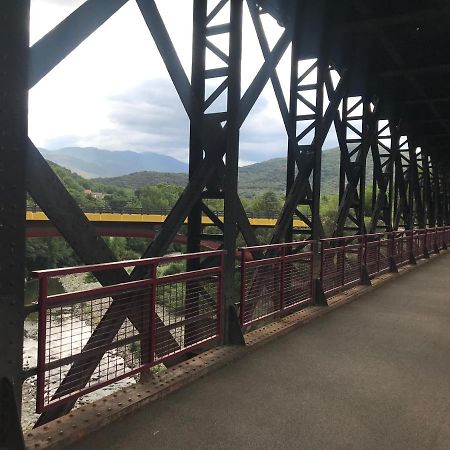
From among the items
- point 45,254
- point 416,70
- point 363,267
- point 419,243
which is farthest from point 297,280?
point 45,254

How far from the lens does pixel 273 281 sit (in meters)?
6.45

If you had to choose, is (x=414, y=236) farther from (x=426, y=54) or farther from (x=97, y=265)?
(x=97, y=265)

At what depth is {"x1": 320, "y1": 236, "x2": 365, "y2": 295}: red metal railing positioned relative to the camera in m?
8.28

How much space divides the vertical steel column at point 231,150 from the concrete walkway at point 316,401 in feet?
2.48

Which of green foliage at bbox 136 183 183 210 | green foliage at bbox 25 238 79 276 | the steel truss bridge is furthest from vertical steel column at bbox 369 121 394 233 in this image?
green foliage at bbox 136 183 183 210

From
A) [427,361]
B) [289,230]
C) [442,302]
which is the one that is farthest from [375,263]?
[427,361]

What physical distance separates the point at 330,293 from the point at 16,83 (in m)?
6.94

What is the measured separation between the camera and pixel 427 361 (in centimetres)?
503

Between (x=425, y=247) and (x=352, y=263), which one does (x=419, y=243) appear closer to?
(x=425, y=247)

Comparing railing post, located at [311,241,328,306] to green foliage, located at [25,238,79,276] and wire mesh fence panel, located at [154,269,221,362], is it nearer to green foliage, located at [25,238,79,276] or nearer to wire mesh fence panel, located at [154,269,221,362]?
wire mesh fence panel, located at [154,269,221,362]

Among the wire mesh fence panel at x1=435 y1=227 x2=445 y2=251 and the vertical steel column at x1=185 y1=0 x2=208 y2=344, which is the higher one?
the vertical steel column at x1=185 y1=0 x2=208 y2=344

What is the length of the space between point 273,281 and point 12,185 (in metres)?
4.26

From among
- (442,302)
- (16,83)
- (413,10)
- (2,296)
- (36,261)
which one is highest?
(413,10)

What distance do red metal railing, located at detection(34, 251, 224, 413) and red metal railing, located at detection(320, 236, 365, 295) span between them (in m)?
3.45
